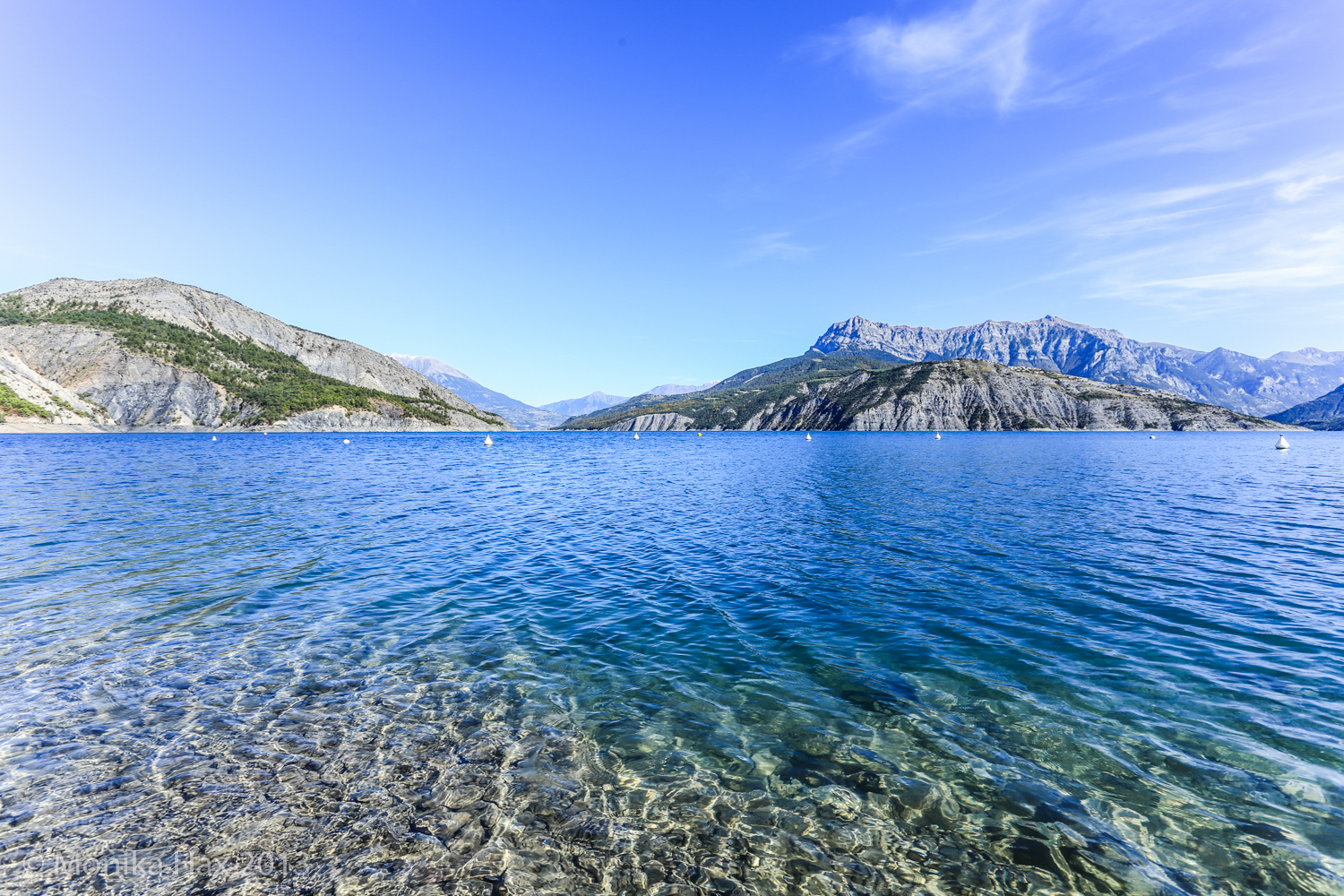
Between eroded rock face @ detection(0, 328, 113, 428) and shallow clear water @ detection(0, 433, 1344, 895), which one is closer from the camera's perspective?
shallow clear water @ detection(0, 433, 1344, 895)

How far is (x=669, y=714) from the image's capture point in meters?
11.4

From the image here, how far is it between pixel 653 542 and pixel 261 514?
2543cm

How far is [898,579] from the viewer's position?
69.8 feet

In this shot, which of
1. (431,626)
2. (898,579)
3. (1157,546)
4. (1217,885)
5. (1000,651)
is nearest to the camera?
(1217,885)

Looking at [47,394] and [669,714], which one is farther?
[47,394]

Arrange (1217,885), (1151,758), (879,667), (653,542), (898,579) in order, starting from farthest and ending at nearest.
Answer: (653,542), (898,579), (879,667), (1151,758), (1217,885)

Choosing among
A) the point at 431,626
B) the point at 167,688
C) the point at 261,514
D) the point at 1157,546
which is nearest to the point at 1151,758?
the point at 431,626

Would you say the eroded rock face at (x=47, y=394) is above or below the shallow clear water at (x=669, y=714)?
above

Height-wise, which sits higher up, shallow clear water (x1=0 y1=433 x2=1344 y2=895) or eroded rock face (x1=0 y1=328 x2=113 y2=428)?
eroded rock face (x1=0 y1=328 x2=113 y2=428)

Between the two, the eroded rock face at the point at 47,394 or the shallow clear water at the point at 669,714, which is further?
the eroded rock face at the point at 47,394

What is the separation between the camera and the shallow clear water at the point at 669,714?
7.24 metres

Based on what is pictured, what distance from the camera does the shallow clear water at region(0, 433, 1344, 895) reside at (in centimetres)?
724

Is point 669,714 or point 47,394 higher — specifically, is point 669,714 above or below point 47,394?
below

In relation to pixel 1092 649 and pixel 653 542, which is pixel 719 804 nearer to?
pixel 1092 649
